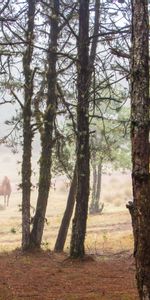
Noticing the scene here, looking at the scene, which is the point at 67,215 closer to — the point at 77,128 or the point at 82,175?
the point at 82,175

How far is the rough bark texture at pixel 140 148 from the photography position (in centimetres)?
543

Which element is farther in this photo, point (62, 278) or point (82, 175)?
point (82, 175)

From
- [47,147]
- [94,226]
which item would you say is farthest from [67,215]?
[94,226]

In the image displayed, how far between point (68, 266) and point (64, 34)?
8052 millimetres

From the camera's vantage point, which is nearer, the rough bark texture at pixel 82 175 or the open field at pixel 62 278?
the open field at pixel 62 278

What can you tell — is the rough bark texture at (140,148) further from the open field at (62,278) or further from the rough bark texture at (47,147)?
the rough bark texture at (47,147)

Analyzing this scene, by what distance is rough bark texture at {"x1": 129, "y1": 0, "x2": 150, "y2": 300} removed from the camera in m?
5.43

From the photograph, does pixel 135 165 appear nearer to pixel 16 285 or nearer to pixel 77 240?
pixel 16 285

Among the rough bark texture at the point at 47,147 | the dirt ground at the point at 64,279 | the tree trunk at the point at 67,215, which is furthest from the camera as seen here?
the tree trunk at the point at 67,215

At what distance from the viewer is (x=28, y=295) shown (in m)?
7.73

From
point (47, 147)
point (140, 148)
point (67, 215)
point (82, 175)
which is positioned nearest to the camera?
point (140, 148)

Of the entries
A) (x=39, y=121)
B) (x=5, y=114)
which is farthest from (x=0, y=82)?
(x=5, y=114)

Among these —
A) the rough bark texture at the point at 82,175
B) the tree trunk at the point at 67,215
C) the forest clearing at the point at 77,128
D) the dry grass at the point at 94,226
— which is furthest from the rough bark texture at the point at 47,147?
the rough bark texture at the point at 82,175

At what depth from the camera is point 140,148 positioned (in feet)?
17.9
